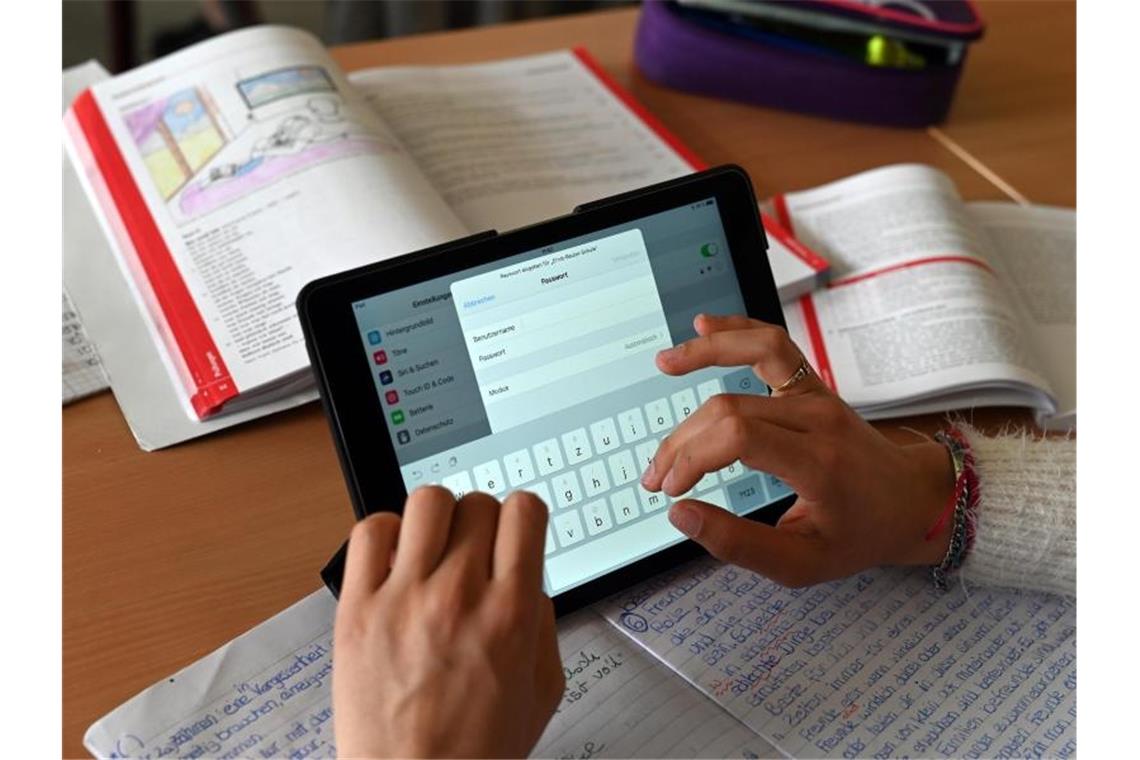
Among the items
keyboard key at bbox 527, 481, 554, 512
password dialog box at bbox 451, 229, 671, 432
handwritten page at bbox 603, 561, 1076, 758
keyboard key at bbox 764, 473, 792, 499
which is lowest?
handwritten page at bbox 603, 561, 1076, 758

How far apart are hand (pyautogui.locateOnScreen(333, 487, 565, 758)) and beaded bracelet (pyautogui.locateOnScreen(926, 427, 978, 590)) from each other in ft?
0.96

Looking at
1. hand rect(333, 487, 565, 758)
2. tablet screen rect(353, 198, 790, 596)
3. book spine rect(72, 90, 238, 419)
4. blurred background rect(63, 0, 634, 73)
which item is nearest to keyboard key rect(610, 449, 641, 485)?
tablet screen rect(353, 198, 790, 596)

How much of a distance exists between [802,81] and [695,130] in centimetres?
11

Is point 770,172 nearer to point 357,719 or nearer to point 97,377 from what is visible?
point 97,377

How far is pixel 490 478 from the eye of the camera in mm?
614

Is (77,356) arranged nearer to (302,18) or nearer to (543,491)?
(543,491)

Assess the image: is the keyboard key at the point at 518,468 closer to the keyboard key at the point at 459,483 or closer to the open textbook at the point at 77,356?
the keyboard key at the point at 459,483

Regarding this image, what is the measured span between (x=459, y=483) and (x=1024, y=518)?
1.11 ft

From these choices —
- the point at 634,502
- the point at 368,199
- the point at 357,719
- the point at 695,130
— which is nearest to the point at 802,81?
the point at 695,130

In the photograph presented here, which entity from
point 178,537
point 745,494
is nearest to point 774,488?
point 745,494

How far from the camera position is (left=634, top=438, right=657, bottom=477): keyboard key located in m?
0.65

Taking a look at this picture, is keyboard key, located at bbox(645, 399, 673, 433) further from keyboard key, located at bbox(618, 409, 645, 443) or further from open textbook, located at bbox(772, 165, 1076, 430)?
open textbook, located at bbox(772, 165, 1076, 430)

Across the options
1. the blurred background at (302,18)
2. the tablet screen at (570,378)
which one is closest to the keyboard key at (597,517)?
the tablet screen at (570,378)

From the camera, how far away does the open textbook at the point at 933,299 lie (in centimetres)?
80
